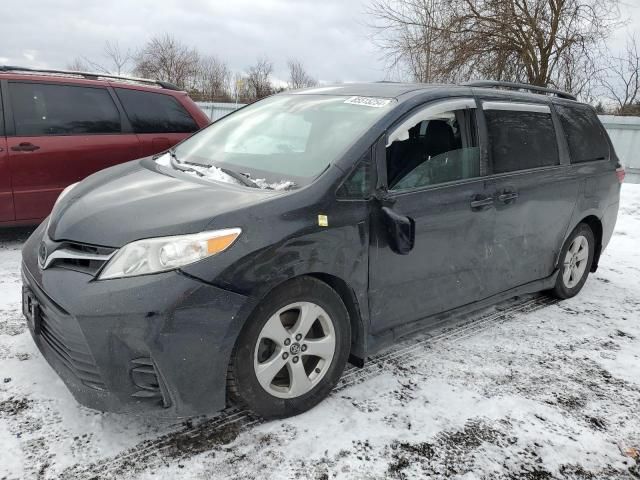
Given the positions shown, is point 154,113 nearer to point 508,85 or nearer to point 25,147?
point 25,147

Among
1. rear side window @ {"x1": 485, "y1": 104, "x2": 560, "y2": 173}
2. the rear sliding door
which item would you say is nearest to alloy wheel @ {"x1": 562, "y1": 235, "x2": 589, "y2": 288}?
the rear sliding door

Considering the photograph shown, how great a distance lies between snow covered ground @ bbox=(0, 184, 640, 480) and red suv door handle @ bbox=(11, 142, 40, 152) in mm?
1808

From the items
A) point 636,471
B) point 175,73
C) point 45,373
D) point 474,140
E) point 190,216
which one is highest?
point 175,73

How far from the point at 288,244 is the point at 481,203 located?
4.85ft

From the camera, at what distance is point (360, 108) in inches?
118

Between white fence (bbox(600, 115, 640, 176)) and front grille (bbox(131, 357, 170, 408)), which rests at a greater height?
white fence (bbox(600, 115, 640, 176))

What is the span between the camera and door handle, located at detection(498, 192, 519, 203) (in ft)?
11.1

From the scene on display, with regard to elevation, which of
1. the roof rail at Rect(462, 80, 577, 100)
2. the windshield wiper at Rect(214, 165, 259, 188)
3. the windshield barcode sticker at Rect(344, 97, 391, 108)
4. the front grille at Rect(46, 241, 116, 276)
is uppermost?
the roof rail at Rect(462, 80, 577, 100)

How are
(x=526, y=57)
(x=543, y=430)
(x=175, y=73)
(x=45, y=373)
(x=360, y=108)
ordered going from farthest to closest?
(x=175, y=73) < (x=526, y=57) < (x=360, y=108) < (x=45, y=373) < (x=543, y=430)

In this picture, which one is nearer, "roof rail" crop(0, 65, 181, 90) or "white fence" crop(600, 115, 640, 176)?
"roof rail" crop(0, 65, 181, 90)

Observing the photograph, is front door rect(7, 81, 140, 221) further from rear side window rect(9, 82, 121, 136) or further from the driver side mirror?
the driver side mirror

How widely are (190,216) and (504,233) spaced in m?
2.14

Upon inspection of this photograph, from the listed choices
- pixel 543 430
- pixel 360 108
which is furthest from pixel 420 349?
pixel 360 108

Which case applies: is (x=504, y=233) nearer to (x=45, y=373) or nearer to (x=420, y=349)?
(x=420, y=349)
